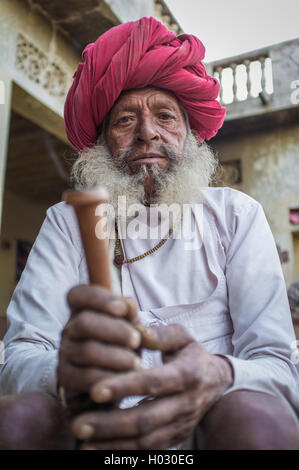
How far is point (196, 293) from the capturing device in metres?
1.56

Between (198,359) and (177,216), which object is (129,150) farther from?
(198,359)

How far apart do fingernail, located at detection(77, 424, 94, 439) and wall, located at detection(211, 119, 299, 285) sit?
695 centimetres

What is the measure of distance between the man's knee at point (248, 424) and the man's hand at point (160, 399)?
0.04 meters

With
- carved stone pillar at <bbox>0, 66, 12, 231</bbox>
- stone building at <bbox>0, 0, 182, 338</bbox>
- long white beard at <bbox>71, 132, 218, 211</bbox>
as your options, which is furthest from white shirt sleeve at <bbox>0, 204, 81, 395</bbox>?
carved stone pillar at <bbox>0, 66, 12, 231</bbox>

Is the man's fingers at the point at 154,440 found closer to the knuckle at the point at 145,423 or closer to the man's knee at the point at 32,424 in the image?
the knuckle at the point at 145,423

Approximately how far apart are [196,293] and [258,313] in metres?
0.26

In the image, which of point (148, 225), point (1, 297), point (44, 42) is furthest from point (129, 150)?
point (1, 297)

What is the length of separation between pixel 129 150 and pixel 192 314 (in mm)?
823

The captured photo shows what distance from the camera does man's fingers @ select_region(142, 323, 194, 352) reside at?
2.81ft

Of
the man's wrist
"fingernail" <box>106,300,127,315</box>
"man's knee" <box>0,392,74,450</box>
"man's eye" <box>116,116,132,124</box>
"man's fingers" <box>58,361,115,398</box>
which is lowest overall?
"man's knee" <box>0,392,74,450</box>

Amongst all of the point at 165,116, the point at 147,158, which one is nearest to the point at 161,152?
the point at 147,158

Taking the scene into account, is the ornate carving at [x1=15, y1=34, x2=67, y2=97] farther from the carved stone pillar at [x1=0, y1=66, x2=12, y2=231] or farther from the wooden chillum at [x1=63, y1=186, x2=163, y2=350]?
the wooden chillum at [x1=63, y1=186, x2=163, y2=350]

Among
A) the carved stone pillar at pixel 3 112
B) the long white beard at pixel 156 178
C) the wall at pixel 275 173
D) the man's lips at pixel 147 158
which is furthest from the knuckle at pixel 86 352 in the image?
the wall at pixel 275 173

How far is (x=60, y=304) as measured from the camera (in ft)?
4.85
